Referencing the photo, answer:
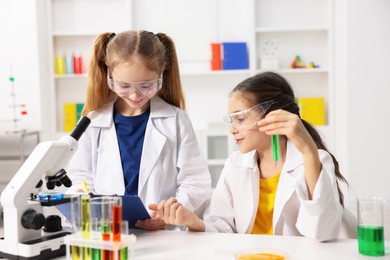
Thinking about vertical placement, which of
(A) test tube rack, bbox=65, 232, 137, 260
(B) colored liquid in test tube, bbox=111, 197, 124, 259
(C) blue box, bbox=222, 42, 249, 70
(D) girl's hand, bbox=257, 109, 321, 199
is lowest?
(A) test tube rack, bbox=65, 232, 137, 260

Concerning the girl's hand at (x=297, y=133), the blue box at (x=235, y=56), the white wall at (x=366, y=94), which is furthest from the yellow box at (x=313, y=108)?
the girl's hand at (x=297, y=133)

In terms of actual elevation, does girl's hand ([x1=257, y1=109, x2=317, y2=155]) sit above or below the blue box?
below

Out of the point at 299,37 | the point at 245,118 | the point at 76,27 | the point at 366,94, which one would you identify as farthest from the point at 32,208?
the point at 299,37

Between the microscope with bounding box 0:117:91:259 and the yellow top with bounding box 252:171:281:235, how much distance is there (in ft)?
2.54

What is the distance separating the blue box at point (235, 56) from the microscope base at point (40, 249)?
3853 mm

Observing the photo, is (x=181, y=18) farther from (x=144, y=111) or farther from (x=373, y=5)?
(x=144, y=111)

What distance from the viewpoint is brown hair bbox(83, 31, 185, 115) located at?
1918 millimetres

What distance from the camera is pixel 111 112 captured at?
6.71 feet

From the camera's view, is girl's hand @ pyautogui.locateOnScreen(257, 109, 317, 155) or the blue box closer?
girl's hand @ pyautogui.locateOnScreen(257, 109, 317, 155)

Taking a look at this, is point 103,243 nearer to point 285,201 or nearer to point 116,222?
point 116,222

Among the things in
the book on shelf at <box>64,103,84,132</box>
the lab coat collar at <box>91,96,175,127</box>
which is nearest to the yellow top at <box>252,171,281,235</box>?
the lab coat collar at <box>91,96,175,127</box>

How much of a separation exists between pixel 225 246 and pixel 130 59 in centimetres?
84

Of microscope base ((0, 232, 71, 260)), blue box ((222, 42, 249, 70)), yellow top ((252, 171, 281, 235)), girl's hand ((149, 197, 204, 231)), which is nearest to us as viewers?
microscope base ((0, 232, 71, 260))

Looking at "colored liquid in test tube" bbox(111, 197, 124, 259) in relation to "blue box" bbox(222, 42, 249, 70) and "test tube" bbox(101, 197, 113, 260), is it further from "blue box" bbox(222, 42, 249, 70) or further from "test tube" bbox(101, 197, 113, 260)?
"blue box" bbox(222, 42, 249, 70)
